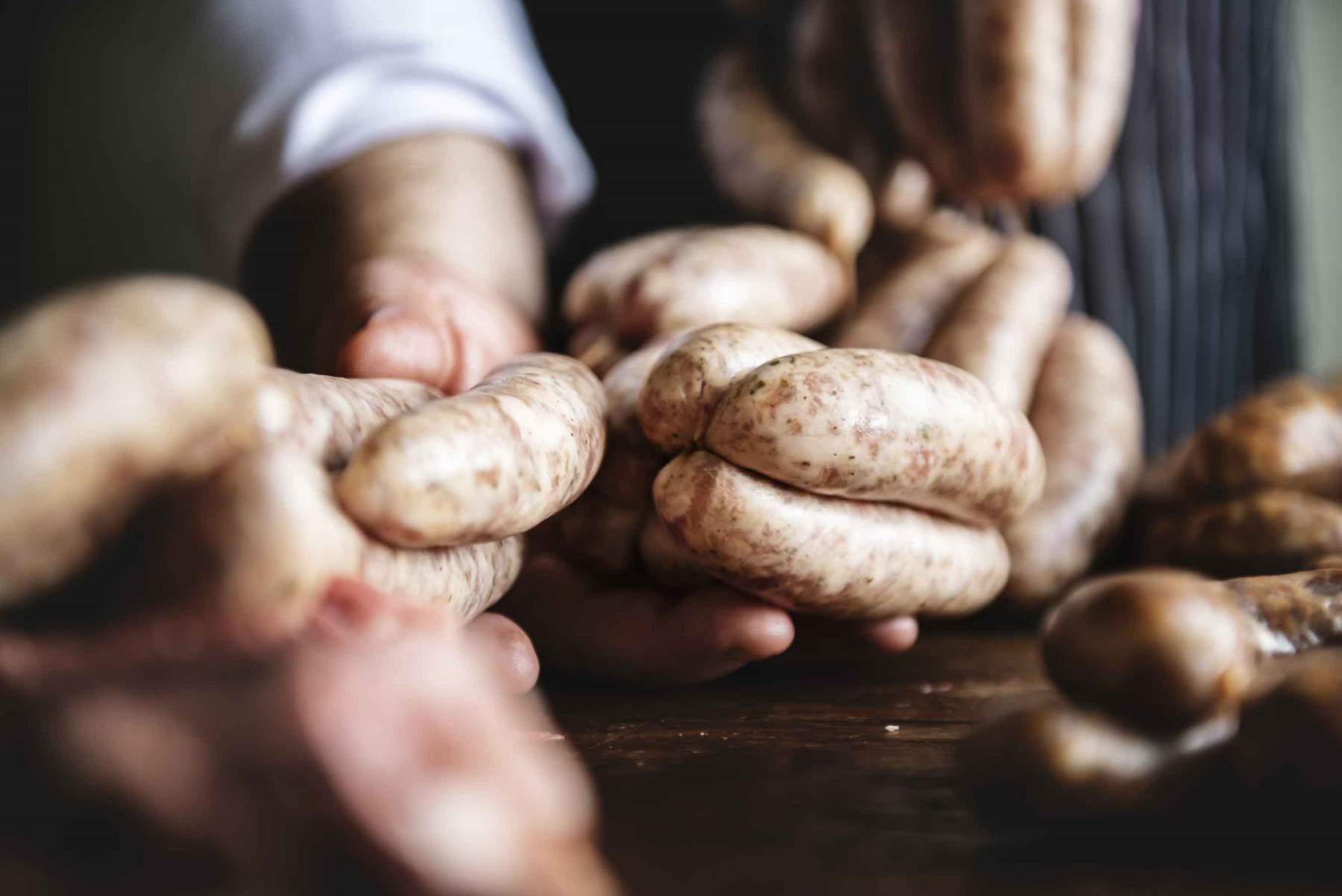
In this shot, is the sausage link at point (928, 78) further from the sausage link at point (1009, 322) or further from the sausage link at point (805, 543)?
the sausage link at point (805, 543)

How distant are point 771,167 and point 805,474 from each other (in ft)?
3.13

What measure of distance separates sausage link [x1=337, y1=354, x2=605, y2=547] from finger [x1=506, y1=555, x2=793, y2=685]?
0.17 metres

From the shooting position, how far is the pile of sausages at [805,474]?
0.88 metres

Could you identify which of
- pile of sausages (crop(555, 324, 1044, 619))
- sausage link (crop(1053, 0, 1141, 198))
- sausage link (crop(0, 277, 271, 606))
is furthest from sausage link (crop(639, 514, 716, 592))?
sausage link (crop(1053, 0, 1141, 198))

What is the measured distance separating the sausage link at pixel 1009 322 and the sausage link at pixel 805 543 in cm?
41

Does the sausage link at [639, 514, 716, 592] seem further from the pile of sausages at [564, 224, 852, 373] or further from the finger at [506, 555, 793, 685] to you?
the pile of sausages at [564, 224, 852, 373]

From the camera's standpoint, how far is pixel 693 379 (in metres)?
0.92

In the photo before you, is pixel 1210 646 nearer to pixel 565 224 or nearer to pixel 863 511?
pixel 863 511

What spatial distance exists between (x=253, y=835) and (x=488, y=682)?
12cm

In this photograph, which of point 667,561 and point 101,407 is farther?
point 667,561

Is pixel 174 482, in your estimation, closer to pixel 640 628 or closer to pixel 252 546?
pixel 252 546

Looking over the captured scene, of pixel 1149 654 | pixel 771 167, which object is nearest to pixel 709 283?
pixel 771 167

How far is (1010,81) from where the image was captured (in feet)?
5.02

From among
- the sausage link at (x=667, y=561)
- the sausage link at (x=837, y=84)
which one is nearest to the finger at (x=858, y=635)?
the sausage link at (x=667, y=561)
